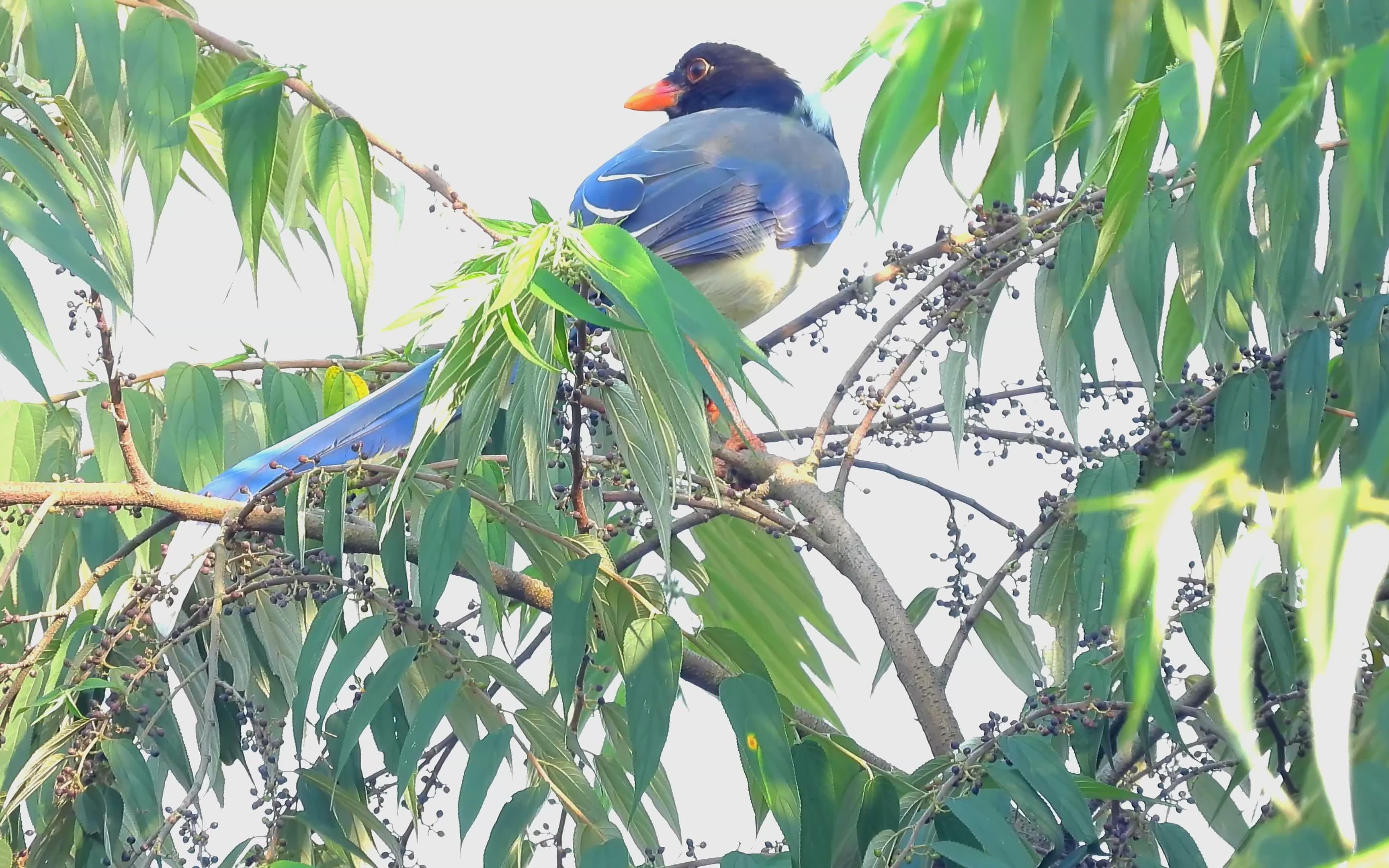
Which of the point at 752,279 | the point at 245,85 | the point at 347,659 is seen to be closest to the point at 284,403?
the point at 245,85

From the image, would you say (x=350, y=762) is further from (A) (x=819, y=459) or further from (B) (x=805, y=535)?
(A) (x=819, y=459)

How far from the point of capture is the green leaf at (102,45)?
4.27ft

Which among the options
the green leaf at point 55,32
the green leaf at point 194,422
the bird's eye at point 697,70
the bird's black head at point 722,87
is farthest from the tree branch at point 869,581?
the bird's eye at point 697,70

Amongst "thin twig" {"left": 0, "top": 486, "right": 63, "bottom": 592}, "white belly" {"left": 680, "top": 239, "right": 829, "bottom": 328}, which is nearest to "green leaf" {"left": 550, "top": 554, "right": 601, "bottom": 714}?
"thin twig" {"left": 0, "top": 486, "right": 63, "bottom": 592}

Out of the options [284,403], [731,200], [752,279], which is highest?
[731,200]

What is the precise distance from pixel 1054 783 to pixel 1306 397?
377mm

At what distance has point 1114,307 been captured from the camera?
130 cm

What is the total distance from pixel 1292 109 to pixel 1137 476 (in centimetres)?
70

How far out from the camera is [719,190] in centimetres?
260

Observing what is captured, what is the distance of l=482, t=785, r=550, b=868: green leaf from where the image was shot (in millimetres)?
1113

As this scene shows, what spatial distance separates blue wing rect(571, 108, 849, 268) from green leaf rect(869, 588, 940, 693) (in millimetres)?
869

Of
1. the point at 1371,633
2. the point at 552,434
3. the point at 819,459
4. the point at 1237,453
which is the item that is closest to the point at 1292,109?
the point at 1237,453

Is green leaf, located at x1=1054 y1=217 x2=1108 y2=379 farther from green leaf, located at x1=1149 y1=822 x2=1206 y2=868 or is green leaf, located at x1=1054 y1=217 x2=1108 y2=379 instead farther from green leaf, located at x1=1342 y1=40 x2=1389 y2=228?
green leaf, located at x1=1342 y1=40 x2=1389 y2=228

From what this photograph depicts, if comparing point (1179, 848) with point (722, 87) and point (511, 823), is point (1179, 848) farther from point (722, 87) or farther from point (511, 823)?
point (722, 87)
